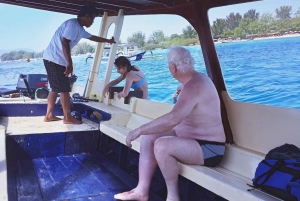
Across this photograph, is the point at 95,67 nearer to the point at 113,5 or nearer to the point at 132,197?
the point at 113,5

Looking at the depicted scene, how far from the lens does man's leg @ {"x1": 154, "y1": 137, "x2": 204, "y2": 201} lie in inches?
84.9

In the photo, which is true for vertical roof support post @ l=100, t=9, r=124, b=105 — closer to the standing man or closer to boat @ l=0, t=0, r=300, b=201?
boat @ l=0, t=0, r=300, b=201

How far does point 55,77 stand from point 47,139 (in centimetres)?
82

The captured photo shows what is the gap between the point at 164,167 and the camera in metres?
2.18

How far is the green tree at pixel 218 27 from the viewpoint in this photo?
290 cm

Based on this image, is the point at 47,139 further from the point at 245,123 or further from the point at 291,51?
the point at 291,51

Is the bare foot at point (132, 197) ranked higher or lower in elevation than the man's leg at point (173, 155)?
lower

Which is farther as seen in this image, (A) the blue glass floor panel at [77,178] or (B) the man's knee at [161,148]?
(A) the blue glass floor panel at [77,178]

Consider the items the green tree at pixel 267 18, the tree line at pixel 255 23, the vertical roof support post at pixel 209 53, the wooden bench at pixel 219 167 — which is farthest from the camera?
the green tree at pixel 267 18

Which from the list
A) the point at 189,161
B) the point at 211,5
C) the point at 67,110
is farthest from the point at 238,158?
the point at 67,110

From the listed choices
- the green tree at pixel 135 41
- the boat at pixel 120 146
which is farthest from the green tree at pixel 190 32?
the green tree at pixel 135 41

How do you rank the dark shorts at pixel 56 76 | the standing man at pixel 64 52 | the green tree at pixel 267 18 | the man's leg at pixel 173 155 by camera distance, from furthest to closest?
1. the dark shorts at pixel 56 76
2. the standing man at pixel 64 52
3. the green tree at pixel 267 18
4. the man's leg at pixel 173 155

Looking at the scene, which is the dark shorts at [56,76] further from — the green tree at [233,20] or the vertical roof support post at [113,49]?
the green tree at [233,20]

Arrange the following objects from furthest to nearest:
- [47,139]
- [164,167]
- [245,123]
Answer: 1. [47,139]
2. [245,123]
3. [164,167]
